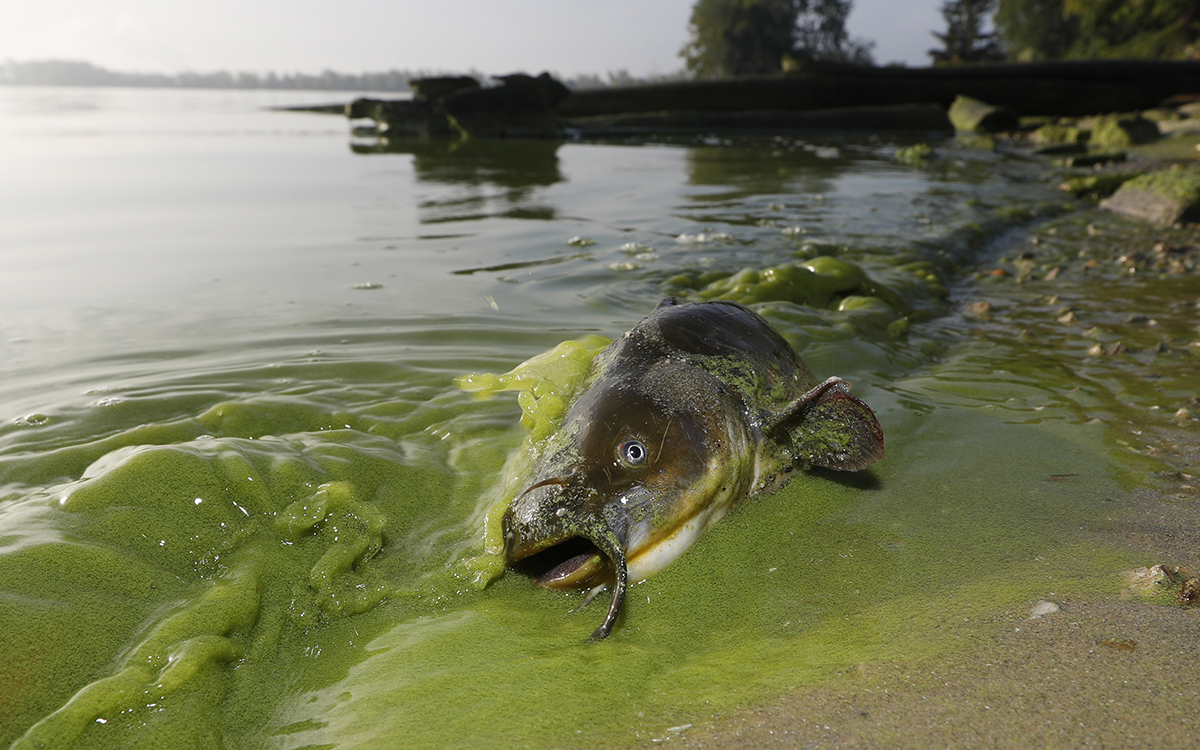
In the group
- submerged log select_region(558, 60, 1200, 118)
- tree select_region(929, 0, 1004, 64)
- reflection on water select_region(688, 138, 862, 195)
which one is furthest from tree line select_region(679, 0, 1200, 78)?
reflection on water select_region(688, 138, 862, 195)

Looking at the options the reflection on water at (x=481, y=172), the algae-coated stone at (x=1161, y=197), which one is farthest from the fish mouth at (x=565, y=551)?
the algae-coated stone at (x=1161, y=197)

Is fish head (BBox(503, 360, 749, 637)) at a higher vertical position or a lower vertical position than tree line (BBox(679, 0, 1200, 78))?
lower

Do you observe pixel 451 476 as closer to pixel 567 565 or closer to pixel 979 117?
pixel 567 565

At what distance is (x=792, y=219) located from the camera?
788 cm

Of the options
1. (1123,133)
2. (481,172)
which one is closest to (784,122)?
(1123,133)

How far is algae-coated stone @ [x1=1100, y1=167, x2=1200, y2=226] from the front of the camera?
297 inches

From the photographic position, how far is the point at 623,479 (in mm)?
2109

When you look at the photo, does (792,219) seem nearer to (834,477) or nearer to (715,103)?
(834,477)

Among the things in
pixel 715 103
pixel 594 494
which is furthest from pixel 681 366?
pixel 715 103

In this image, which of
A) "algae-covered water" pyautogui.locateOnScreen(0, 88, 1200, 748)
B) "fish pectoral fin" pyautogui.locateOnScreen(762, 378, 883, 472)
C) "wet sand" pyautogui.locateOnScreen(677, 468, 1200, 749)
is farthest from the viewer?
"fish pectoral fin" pyautogui.locateOnScreen(762, 378, 883, 472)

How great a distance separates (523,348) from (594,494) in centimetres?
204

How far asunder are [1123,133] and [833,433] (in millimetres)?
17217

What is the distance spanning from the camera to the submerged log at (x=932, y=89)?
20.7 metres

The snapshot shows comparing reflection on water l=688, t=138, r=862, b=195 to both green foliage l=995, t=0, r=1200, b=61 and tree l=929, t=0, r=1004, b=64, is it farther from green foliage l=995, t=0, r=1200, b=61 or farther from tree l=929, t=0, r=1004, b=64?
tree l=929, t=0, r=1004, b=64
